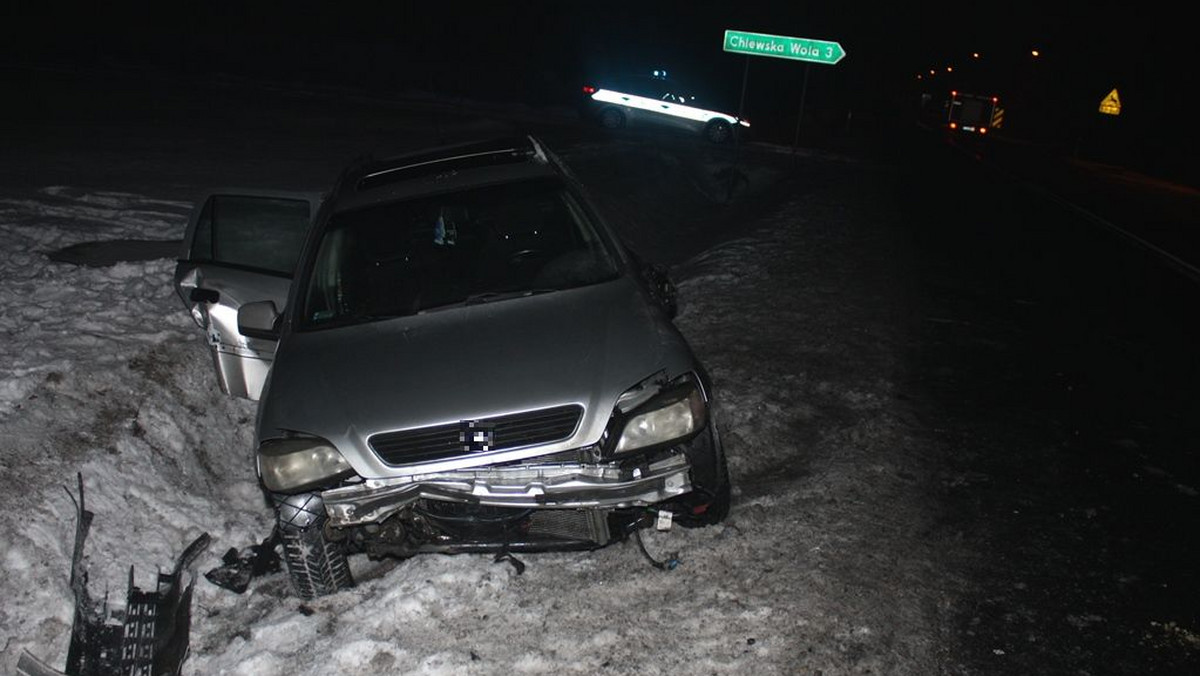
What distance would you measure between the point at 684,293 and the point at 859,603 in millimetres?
5530

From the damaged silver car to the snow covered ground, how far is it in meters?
0.27

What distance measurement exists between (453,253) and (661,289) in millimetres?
1158

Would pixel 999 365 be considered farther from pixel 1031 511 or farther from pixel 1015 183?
pixel 1015 183

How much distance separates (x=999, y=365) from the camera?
23.2 ft

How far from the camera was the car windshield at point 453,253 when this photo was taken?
188 inches

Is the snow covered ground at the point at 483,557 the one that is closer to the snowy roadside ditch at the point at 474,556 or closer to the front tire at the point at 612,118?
the snowy roadside ditch at the point at 474,556

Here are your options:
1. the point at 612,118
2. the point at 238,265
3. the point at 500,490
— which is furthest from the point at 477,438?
the point at 612,118

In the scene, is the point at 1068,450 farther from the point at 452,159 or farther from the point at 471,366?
the point at 452,159

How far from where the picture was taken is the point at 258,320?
4855mm

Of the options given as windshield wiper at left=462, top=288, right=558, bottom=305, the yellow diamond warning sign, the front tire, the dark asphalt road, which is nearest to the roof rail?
windshield wiper at left=462, top=288, right=558, bottom=305

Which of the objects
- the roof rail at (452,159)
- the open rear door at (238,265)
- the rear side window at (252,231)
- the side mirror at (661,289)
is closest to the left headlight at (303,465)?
the open rear door at (238,265)

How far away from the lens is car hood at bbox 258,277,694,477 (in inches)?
152

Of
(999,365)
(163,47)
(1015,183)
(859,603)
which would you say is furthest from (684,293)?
(163,47)

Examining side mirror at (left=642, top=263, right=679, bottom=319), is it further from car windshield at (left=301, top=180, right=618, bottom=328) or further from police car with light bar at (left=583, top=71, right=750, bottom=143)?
police car with light bar at (left=583, top=71, right=750, bottom=143)
